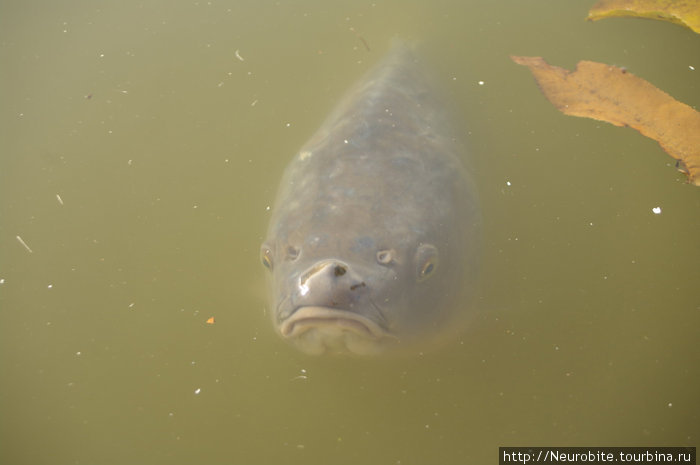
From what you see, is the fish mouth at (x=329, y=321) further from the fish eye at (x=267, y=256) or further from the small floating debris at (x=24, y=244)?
the small floating debris at (x=24, y=244)

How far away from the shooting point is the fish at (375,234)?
2248 millimetres

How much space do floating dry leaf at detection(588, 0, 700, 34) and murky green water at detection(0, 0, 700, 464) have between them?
21cm

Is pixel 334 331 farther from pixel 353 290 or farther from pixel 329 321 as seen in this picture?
pixel 353 290

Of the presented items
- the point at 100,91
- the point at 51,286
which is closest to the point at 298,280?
the point at 51,286

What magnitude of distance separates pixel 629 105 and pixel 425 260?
7.12 ft

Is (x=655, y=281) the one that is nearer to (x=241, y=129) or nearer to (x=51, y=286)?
(x=241, y=129)

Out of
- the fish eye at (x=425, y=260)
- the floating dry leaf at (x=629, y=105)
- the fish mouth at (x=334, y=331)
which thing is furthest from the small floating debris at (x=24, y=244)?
the floating dry leaf at (x=629, y=105)

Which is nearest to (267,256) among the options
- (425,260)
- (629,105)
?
(425,260)

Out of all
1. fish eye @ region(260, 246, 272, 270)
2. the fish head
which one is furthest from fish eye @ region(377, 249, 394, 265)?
fish eye @ region(260, 246, 272, 270)

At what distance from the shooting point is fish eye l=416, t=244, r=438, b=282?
2.52 meters

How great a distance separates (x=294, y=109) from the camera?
13.5 ft

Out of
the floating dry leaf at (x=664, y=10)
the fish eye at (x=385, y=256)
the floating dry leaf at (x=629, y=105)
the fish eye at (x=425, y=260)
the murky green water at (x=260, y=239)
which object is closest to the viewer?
the fish eye at (x=385, y=256)

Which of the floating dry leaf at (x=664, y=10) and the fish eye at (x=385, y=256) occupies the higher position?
the floating dry leaf at (x=664, y=10)

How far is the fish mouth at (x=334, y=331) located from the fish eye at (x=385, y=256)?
0.30 m
